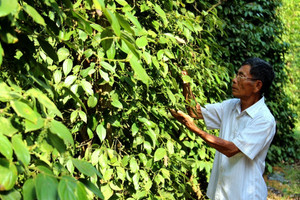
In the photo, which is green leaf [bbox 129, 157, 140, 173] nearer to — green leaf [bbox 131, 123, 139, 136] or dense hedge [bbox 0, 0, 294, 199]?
dense hedge [bbox 0, 0, 294, 199]

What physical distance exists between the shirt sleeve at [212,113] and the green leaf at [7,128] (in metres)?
1.99

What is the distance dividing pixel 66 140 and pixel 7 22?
0.29 metres

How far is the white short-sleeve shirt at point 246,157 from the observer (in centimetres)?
230

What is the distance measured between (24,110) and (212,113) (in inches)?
79.8

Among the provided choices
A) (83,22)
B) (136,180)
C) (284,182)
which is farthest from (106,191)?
(284,182)

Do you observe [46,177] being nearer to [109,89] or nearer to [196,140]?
[109,89]

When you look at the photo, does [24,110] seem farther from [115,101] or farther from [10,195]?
[115,101]

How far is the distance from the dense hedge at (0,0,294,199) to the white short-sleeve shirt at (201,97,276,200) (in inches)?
10.5

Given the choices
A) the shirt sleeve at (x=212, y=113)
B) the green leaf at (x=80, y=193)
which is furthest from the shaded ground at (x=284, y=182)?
the green leaf at (x=80, y=193)

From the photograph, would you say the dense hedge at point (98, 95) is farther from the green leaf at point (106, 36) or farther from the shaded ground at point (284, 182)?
the shaded ground at point (284, 182)

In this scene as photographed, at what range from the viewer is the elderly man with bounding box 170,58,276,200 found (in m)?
2.32

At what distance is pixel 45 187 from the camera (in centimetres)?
79

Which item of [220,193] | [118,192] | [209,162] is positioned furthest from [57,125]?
[209,162]

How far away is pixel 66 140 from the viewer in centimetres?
88
